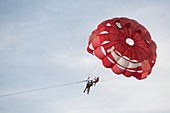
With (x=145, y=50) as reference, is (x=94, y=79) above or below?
below

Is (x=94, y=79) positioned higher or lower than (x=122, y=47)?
lower

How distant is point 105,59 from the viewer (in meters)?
35.9

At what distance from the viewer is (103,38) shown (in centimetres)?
3594

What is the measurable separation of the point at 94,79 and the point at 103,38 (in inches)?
129

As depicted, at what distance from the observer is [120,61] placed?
35.8 metres

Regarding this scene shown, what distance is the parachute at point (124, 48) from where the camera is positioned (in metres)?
35.3

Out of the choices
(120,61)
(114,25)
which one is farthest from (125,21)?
(120,61)

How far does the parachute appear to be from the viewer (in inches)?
1390

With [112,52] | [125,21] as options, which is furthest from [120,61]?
[125,21]

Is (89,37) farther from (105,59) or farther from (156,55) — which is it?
(156,55)

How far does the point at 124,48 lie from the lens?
116ft

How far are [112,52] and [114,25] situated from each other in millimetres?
2143

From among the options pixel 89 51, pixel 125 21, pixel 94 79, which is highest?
pixel 125 21

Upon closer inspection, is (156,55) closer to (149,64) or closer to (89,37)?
(149,64)
